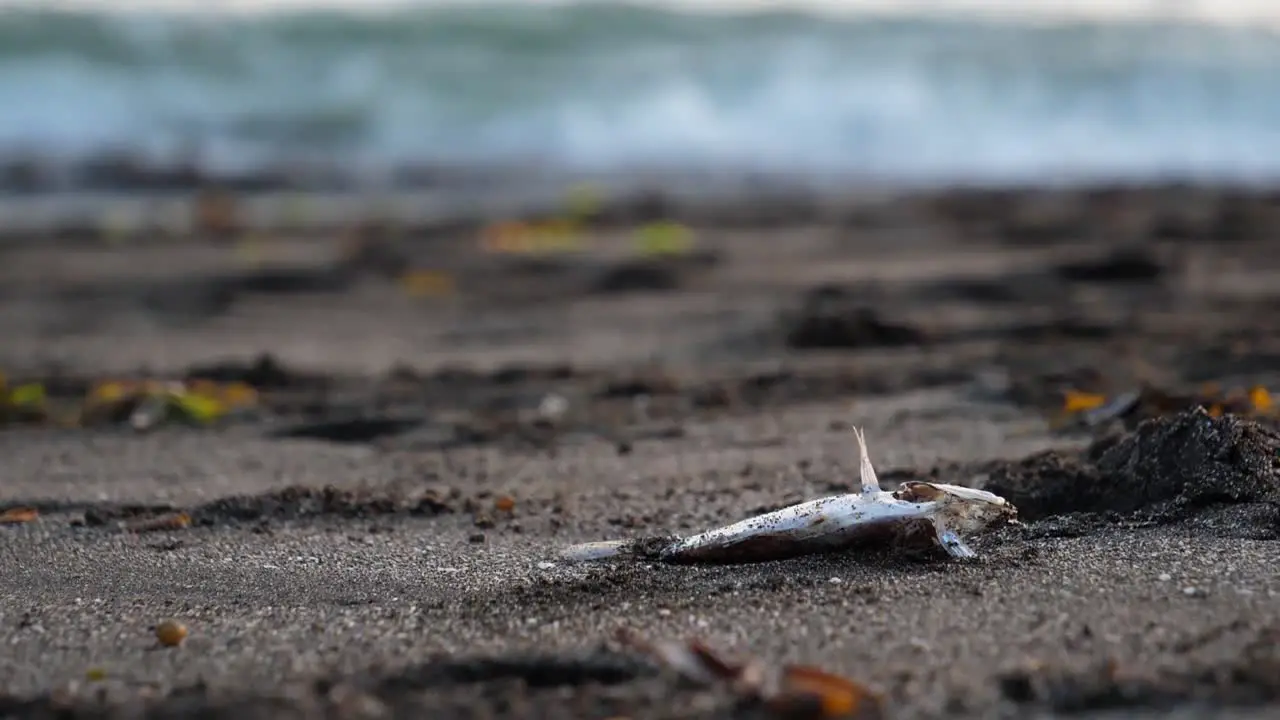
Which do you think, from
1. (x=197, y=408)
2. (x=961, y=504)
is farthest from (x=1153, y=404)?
(x=197, y=408)

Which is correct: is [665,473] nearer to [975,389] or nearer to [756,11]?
[975,389]

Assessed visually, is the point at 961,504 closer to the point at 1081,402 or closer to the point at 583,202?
the point at 1081,402

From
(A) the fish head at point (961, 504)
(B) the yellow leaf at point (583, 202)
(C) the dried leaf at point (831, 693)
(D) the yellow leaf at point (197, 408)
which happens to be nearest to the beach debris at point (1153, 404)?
(A) the fish head at point (961, 504)

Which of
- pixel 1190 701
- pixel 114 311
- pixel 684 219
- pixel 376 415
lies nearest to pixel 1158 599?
pixel 1190 701

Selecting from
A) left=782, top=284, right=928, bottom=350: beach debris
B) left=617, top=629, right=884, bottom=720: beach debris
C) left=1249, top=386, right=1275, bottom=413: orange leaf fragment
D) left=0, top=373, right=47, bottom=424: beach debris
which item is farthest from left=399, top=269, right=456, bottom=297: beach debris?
left=617, top=629, right=884, bottom=720: beach debris

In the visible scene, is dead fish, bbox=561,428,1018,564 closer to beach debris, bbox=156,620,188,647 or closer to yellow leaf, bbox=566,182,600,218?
beach debris, bbox=156,620,188,647

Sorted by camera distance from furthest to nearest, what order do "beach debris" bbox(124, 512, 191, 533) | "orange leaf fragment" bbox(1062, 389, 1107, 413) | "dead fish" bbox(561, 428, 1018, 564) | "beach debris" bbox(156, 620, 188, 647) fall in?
1. "orange leaf fragment" bbox(1062, 389, 1107, 413)
2. "beach debris" bbox(124, 512, 191, 533)
3. "dead fish" bbox(561, 428, 1018, 564)
4. "beach debris" bbox(156, 620, 188, 647)
